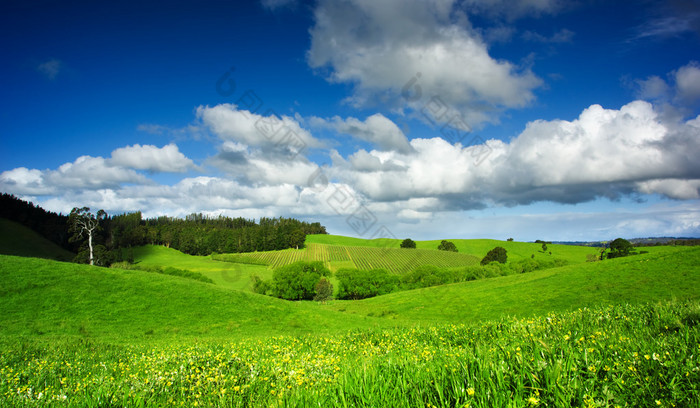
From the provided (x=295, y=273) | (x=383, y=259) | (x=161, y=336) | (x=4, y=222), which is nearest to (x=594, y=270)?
(x=161, y=336)

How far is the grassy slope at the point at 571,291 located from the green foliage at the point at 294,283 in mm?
34799

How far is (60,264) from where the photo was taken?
4216 centimetres

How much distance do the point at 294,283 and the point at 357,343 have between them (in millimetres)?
87211

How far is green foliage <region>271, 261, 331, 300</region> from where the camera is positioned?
3659 inches

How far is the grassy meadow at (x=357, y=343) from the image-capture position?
11.1ft

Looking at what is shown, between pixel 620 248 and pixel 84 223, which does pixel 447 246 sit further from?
pixel 84 223

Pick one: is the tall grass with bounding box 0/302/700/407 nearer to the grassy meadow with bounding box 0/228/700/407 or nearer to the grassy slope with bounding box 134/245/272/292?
the grassy meadow with bounding box 0/228/700/407

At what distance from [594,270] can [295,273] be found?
69.7m

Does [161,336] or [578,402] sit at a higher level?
[578,402]

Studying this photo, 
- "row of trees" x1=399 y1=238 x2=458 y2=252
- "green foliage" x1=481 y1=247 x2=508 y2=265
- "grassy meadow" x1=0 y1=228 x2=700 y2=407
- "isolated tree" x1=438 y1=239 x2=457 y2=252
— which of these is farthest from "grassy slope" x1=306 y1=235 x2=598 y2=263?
"grassy meadow" x1=0 y1=228 x2=700 y2=407

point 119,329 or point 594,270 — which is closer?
point 119,329

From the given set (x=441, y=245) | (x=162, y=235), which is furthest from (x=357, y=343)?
(x=162, y=235)

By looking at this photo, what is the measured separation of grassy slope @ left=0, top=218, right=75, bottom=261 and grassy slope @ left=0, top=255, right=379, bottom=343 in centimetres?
9451

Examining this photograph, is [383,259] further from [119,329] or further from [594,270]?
[119,329]
